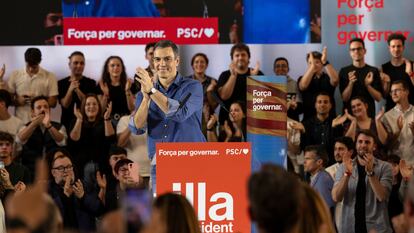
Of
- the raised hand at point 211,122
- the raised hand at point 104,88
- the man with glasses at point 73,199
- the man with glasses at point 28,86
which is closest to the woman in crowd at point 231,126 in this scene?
the raised hand at point 211,122

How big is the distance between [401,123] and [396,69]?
26.9 inches

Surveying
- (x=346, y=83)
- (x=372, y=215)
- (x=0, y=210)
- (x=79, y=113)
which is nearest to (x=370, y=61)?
(x=346, y=83)

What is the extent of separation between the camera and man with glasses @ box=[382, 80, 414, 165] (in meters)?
10.2

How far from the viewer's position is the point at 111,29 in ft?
Answer: 35.3

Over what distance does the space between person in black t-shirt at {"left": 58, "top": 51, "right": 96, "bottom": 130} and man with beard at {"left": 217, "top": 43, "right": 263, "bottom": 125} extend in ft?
4.54

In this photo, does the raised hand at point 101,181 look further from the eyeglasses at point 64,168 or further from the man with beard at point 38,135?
the man with beard at point 38,135

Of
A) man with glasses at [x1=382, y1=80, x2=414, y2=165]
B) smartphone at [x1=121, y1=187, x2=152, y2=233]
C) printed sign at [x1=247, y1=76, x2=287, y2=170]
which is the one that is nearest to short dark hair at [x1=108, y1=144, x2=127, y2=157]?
man with glasses at [x1=382, y1=80, x2=414, y2=165]

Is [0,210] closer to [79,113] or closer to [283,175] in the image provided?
[79,113]

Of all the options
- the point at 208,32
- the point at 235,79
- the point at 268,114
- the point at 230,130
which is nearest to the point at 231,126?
the point at 230,130

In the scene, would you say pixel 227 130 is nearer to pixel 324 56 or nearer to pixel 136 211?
pixel 324 56

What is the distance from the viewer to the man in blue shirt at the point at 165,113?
6539mm

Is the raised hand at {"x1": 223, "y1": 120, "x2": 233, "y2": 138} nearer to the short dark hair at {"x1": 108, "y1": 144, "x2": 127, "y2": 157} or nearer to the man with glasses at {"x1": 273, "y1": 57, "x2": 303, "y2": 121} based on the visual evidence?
the man with glasses at {"x1": 273, "y1": 57, "x2": 303, "y2": 121}

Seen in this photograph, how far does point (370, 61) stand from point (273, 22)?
1.15m

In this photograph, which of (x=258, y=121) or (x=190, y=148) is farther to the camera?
(x=258, y=121)
